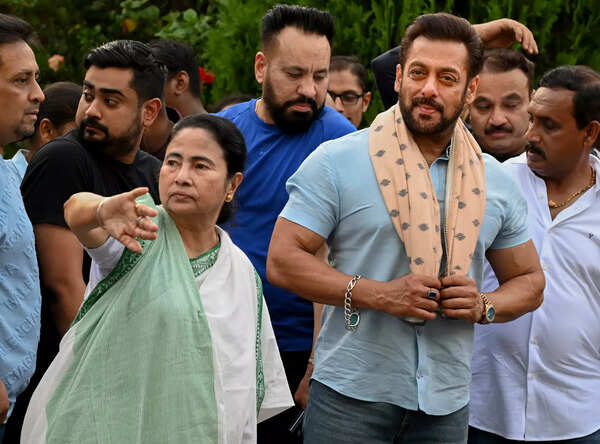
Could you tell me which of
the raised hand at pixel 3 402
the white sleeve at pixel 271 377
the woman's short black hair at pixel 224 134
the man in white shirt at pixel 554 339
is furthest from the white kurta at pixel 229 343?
the man in white shirt at pixel 554 339

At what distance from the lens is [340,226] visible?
339cm

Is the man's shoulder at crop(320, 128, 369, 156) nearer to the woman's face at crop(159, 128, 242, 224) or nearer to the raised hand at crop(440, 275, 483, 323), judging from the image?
the woman's face at crop(159, 128, 242, 224)

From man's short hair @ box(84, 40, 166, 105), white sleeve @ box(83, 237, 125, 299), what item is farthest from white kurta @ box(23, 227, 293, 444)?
man's short hair @ box(84, 40, 166, 105)

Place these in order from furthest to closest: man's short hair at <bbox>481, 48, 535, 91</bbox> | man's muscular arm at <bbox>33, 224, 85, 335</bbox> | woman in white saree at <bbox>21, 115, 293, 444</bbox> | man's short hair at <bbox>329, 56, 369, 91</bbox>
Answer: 1. man's short hair at <bbox>329, 56, 369, 91</bbox>
2. man's short hair at <bbox>481, 48, 535, 91</bbox>
3. man's muscular arm at <bbox>33, 224, 85, 335</bbox>
4. woman in white saree at <bbox>21, 115, 293, 444</bbox>

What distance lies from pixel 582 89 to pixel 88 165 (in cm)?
210

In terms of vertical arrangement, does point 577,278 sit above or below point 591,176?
below

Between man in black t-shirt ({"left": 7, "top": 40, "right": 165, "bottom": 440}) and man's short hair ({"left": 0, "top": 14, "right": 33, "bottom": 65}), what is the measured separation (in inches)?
17.5

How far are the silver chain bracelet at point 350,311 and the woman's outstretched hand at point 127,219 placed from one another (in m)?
0.72

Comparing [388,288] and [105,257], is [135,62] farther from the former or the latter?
[388,288]

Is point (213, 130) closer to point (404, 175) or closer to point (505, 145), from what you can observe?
point (404, 175)

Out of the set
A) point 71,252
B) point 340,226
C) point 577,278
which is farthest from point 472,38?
point 71,252

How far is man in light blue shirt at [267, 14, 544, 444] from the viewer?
3.27 metres

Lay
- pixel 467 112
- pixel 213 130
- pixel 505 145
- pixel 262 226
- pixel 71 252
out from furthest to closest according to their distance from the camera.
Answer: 1. pixel 467 112
2. pixel 505 145
3. pixel 262 226
4. pixel 71 252
5. pixel 213 130

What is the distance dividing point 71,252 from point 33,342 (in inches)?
18.7
